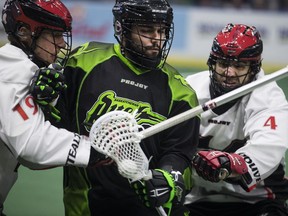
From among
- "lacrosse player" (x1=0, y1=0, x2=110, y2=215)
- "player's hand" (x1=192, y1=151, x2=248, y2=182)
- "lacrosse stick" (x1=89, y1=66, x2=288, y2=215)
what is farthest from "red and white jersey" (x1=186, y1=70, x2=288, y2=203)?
"lacrosse player" (x1=0, y1=0, x2=110, y2=215)

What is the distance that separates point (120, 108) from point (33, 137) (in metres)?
0.55

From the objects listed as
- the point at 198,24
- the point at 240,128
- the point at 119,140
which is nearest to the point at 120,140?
the point at 119,140

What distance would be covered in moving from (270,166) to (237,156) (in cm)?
21

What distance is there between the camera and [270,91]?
13.2 feet

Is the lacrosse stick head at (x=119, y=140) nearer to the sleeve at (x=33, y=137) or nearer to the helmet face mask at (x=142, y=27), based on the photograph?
the sleeve at (x=33, y=137)

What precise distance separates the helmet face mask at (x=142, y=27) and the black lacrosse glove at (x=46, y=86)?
0.44 metres

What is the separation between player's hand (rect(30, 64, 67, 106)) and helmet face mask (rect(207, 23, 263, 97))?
1.14 metres

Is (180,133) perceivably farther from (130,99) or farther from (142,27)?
(142,27)

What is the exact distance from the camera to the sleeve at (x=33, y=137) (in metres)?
3.05

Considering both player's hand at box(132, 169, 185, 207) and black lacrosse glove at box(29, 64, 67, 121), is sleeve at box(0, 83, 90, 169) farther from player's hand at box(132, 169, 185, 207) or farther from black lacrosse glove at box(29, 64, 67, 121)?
player's hand at box(132, 169, 185, 207)

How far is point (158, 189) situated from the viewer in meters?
3.19

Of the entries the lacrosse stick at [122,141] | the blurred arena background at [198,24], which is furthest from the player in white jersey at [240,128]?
the blurred arena background at [198,24]

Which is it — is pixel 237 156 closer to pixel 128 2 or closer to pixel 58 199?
pixel 128 2

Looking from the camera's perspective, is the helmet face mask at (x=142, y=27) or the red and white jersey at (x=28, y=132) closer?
the red and white jersey at (x=28, y=132)
